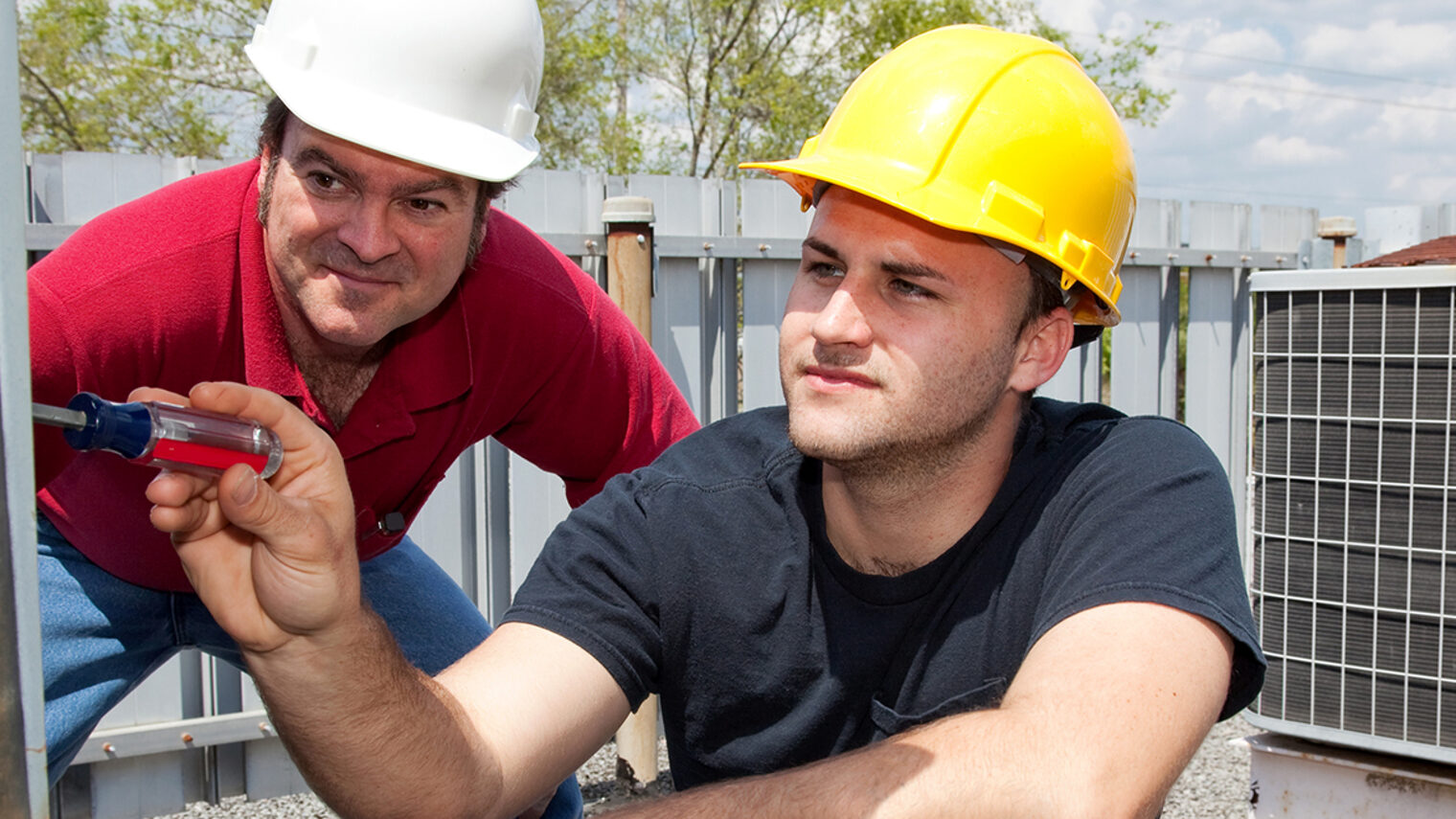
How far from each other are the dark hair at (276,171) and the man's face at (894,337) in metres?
0.77

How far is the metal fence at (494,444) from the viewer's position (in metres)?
3.70

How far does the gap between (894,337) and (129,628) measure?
69.3 inches

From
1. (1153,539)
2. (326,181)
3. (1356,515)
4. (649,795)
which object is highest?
(326,181)

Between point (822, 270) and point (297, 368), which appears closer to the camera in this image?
point (822, 270)

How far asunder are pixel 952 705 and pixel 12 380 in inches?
56.0

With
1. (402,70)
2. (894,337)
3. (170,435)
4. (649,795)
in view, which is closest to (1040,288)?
(894,337)

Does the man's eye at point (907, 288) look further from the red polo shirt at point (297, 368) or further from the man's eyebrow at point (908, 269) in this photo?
the red polo shirt at point (297, 368)


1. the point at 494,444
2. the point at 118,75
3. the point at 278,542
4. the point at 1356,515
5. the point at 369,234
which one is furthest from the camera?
the point at 118,75

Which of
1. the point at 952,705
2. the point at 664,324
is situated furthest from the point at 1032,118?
the point at 664,324

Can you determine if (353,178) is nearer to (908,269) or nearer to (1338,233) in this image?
(908,269)

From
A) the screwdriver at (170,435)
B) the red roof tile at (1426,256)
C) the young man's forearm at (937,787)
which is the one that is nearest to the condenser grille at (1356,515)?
the red roof tile at (1426,256)

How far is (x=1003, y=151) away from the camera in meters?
1.92

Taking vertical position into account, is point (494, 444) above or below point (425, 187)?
below

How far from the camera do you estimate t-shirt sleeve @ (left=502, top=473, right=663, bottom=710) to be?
1791 mm
